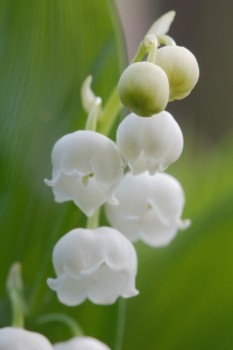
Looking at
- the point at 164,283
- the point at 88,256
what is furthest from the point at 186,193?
the point at 88,256

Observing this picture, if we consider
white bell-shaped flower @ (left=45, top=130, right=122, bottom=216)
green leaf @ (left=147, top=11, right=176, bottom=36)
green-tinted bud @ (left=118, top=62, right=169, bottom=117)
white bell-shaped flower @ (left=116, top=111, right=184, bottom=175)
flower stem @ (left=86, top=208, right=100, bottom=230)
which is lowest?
flower stem @ (left=86, top=208, right=100, bottom=230)

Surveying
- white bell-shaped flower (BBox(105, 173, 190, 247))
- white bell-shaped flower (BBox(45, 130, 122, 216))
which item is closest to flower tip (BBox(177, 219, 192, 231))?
white bell-shaped flower (BBox(105, 173, 190, 247))

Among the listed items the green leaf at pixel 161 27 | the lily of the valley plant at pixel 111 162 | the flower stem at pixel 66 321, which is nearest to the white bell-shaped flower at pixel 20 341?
the lily of the valley plant at pixel 111 162

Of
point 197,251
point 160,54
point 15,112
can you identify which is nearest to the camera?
point 160,54

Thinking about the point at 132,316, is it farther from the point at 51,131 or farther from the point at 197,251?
the point at 51,131

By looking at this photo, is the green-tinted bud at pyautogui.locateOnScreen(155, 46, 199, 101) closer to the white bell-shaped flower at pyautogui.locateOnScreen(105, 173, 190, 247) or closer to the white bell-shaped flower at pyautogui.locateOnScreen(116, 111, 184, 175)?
the white bell-shaped flower at pyautogui.locateOnScreen(116, 111, 184, 175)

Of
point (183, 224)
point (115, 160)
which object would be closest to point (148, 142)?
point (115, 160)

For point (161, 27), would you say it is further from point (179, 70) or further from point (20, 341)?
point (20, 341)
